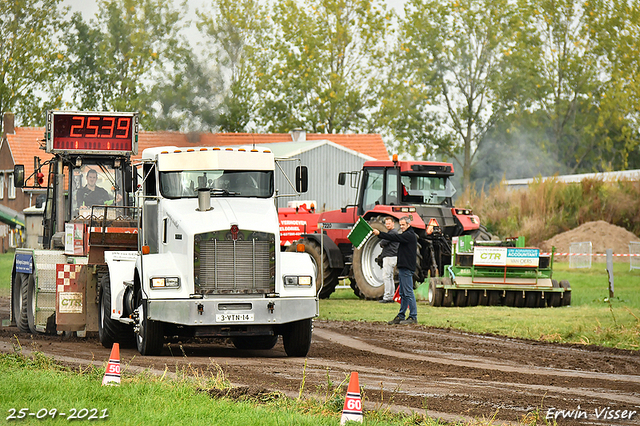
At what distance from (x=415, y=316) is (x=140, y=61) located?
12.0 m

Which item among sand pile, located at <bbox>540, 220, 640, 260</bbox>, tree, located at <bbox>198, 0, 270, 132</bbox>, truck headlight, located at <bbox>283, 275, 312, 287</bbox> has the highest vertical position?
tree, located at <bbox>198, 0, 270, 132</bbox>

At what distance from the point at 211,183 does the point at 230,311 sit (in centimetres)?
205

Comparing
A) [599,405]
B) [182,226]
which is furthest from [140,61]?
[599,405]

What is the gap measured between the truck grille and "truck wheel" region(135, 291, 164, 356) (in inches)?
30.0

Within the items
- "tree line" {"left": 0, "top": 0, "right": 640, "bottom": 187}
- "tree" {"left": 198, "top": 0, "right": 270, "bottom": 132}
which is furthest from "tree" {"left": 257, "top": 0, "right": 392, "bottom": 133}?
"tree" {"left": 198, "top": 0, "right": 270, "bottom": 132}

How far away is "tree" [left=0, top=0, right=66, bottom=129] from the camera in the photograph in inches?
808

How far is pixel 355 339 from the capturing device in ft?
49.3

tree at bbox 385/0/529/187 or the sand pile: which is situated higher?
tree at bbox 385/0/529/187

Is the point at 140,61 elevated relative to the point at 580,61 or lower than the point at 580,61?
lower

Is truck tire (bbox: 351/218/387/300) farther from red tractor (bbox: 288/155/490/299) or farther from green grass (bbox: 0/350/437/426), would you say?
green grass (bbox: 0/350/437/426)

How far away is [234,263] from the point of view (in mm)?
12211

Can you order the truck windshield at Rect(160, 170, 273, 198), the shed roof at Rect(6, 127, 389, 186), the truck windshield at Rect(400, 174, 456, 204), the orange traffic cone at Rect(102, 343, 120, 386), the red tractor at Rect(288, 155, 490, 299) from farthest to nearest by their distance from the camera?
the shed roof at Rect(6, 127, 389, 186), the truck windshield at Rect(400, 174, 456, 204), the red tractor at Rect(288, 155, 490, 299), the truck windshield at Rect(160, 170, 273, 198), the orange traffic cone at Rect(102, 343, 120, 386)

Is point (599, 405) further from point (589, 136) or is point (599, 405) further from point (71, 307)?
point (589, 136)

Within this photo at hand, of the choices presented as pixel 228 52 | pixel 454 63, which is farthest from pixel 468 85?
pixel 228 52
